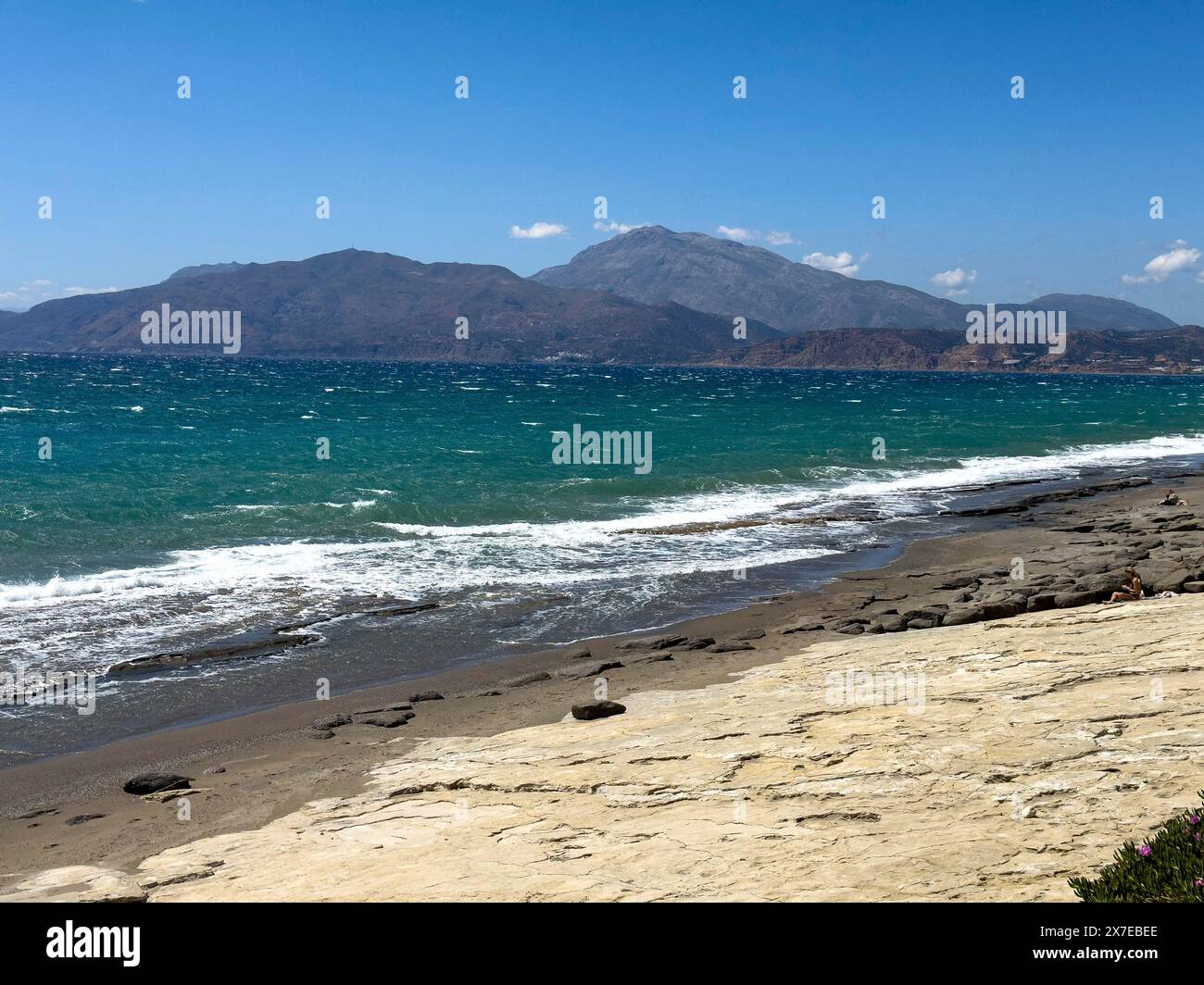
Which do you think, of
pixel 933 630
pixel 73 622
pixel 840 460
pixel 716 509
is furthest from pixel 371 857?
pixel 840 460

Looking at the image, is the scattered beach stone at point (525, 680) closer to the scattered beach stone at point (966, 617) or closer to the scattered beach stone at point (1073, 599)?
the scattered beach stone at point (966, 617)

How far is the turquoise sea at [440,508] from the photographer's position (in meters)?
18.8

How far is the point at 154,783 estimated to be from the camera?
10789mm

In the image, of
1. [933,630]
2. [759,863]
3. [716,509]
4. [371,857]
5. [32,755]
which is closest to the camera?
[759,863]

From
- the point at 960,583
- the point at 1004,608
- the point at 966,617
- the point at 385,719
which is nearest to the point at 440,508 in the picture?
the point at 960,583

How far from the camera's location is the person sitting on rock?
53.2 feet

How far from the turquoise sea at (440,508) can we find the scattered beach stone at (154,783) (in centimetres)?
330

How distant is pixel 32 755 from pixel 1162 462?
49.1 meters

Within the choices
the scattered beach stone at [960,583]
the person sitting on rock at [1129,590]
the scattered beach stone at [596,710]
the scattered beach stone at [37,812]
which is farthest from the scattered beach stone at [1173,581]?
the scattered beach stone at [37,812]
